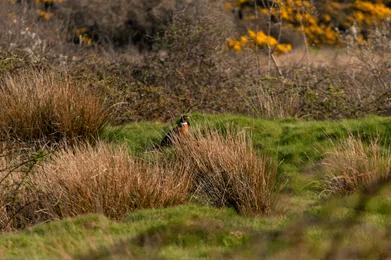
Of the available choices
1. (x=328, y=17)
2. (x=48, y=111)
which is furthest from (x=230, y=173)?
(x=328, y=17)

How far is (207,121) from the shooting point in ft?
39.2

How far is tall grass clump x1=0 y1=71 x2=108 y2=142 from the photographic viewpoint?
11750mm

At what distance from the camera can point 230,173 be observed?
29.6ft

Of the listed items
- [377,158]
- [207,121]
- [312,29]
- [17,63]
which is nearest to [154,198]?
[377,158]

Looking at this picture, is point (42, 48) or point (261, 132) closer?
point (261, 132)

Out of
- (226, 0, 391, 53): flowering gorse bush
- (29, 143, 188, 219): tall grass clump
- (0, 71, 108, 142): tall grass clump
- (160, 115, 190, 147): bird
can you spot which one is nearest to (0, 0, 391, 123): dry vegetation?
(0, 71, 108, 142): tall grass clump

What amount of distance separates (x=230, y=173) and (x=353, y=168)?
137cm

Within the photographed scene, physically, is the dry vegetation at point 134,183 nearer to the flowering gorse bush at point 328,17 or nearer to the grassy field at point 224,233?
the grassy field at point 224,233

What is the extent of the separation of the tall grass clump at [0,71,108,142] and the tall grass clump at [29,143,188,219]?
2618 millimetres

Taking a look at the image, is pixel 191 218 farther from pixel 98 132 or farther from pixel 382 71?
pixel 382 71

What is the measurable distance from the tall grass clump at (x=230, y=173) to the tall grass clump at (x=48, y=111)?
2523 mm

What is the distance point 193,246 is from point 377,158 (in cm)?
315

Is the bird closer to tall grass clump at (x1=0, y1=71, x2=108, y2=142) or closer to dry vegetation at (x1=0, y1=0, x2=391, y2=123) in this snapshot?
tall grass clump at (x1=0, y1=71, x2=108, y2=142)

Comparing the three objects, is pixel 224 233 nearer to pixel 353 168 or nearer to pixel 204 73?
pixel 353 168
